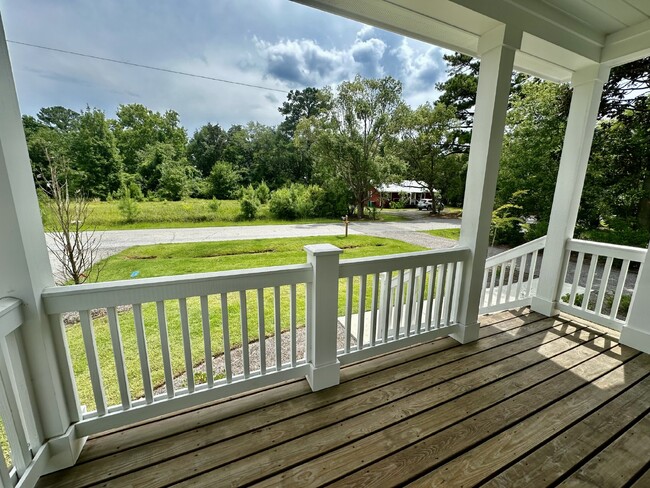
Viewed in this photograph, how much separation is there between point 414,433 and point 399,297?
86cm

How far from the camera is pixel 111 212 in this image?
3.09 metres

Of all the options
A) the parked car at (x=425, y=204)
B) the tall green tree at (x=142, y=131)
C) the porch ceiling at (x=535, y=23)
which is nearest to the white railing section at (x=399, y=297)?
the porch ceiling at (x=535, y=23)

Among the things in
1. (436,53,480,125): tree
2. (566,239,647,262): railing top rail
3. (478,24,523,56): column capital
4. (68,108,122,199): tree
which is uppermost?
(436,53,480,125): tree

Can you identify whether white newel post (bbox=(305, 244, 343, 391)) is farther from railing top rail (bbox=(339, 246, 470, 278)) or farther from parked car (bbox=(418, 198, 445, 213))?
parked car (bbox=(418, 198, 445, 213))

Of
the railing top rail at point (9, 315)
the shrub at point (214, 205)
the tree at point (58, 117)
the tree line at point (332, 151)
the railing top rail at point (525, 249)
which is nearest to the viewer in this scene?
the railing top rail at point (9, 315)

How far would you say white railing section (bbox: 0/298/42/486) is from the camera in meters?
1.01

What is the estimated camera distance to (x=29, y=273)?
1112mm

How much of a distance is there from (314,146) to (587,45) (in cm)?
325

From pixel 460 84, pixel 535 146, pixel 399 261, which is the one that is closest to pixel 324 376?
pixel 399 261

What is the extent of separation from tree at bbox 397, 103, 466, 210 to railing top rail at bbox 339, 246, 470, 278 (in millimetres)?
7341

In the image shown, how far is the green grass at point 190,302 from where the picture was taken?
258cm

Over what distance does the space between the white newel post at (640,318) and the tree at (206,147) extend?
490 centimetres

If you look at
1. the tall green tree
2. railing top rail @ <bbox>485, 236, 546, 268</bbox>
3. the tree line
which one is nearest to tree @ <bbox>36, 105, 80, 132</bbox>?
the tree line

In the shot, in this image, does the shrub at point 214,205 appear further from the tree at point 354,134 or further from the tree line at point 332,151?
the tree at point 354,134
